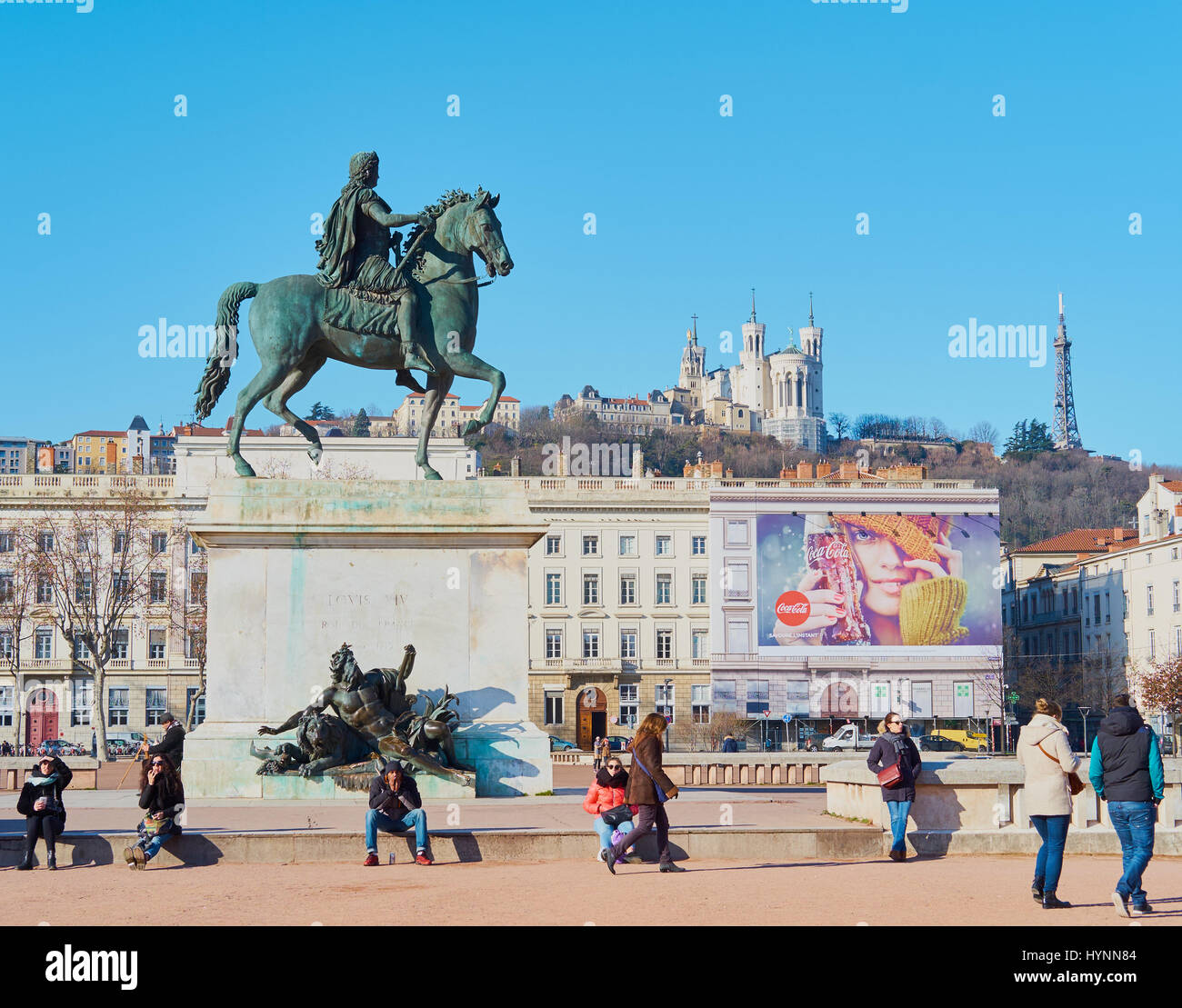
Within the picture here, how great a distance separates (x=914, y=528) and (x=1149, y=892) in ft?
291

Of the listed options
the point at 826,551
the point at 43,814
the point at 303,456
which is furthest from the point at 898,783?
the point at 826,551

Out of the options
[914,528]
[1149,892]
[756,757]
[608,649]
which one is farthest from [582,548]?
[1149,892]

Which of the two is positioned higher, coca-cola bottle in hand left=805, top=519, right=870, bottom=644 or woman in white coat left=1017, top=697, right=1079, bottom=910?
coca-cola bottle in hand left=805, top=519, right=870, bottom=644

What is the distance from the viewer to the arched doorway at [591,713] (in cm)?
9602

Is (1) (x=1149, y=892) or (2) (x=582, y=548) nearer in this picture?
(1) (x=1149, y=892)

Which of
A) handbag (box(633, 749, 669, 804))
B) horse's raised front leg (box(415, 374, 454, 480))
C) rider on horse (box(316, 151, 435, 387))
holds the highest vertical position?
rider on horse (box(316, 151, 435, 387))

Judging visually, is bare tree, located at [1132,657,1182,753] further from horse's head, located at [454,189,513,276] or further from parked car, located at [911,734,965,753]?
horse's head, located at [454,189,513,276]

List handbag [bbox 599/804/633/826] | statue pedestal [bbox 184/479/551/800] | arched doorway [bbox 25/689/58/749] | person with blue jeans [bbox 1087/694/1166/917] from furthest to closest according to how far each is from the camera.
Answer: arched doorway [bbox 25/689/58/749], statue pedestal [bbox 184/479/551/800], handbag [bbox 599/804/633/826], person with blue jeans [bbox 1087/694/1166/917]

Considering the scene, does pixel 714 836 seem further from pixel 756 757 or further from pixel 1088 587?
pixel 1088 587

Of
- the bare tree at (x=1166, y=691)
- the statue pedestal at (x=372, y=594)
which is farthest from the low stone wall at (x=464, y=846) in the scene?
the bare tree at (x=1166, y=691)

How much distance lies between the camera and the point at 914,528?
100438 millimetres

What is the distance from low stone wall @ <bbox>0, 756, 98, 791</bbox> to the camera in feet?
87.9

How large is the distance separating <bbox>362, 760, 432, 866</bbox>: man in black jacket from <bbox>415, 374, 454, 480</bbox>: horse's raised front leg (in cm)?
676

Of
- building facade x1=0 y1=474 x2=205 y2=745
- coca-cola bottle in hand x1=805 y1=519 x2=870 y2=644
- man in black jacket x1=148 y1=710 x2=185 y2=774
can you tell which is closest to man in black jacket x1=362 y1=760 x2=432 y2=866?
man in black jacket x1=148 y1=710 x2=185 y2=774
